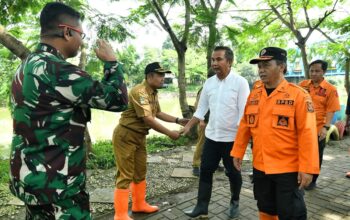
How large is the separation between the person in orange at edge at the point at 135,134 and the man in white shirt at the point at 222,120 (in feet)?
1.51

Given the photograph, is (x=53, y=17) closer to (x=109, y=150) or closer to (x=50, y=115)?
(x=50, y=115)

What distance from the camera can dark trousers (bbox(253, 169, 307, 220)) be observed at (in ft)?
8.36

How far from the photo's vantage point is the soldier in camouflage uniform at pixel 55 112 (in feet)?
5.76

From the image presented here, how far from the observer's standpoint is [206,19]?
5906 millimetres

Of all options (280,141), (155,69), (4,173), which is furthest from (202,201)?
(4,173)

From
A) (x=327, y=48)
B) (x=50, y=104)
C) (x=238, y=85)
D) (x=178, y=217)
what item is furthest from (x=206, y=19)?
(x=327, y=48)

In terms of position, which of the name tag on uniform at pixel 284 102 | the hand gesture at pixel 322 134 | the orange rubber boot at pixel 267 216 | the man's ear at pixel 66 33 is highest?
the man's ear at pixel 66 33

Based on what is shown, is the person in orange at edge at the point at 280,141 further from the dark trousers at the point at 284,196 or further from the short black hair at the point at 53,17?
the short black hair at the point at 53,17

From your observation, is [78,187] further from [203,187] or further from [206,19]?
[206,19]

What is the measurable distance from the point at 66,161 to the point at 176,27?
24.7ft

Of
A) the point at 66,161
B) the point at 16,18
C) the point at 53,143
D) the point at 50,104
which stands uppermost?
the point at 16,18

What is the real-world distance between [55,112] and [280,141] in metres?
1.82

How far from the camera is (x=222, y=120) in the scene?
359cm

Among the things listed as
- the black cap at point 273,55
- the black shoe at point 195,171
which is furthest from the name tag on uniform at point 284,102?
the black shoe at point 195,171
